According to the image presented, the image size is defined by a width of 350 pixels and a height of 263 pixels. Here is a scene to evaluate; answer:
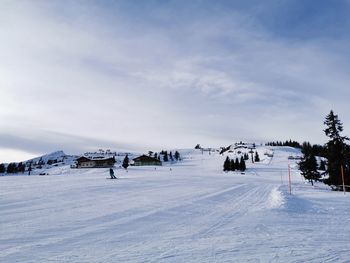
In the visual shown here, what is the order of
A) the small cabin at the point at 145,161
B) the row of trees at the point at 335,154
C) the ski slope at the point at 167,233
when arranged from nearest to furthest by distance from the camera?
the ski slope at the point at 167,233 < the row of trees at the point at 335,154 < the small cabin at the point at 145,161

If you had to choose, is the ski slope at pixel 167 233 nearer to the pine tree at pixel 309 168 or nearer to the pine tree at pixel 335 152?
the pine tree at pixel 335 152

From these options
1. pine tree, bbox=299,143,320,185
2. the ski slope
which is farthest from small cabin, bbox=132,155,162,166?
the ski slope

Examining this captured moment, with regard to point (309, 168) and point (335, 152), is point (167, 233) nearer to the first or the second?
point (335, 152)

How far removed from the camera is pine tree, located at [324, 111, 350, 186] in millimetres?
35469

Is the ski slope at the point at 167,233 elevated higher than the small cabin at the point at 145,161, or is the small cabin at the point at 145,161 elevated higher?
the small cabin at the point at 145,161

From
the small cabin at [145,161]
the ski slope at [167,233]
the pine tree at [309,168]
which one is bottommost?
the ski slope at [167,233]

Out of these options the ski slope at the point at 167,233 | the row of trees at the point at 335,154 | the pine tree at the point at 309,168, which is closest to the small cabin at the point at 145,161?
the pine tree at the point at 309,168

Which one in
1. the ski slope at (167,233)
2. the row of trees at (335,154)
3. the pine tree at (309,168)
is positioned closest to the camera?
the ski slope at (167,233)

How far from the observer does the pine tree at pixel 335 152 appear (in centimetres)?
3547

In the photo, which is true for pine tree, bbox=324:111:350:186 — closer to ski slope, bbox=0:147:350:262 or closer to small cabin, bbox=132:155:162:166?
ski slope, bbox=0:147:350:262

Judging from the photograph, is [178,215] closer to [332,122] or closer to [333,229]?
[333,229]

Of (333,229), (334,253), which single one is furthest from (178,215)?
(334,253)

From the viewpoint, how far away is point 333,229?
9.27 meters

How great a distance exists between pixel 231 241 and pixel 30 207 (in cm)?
769
